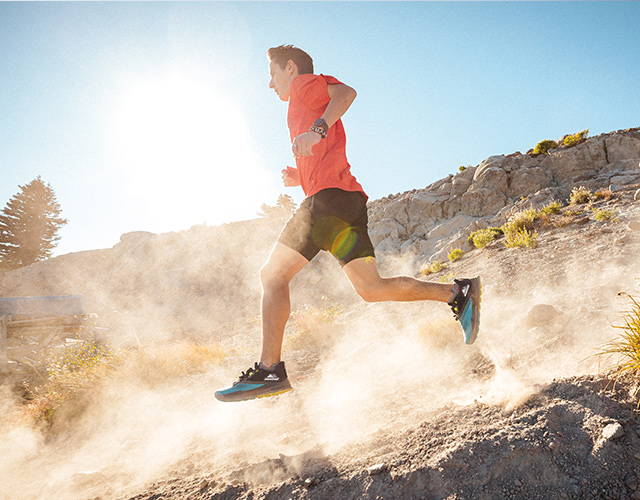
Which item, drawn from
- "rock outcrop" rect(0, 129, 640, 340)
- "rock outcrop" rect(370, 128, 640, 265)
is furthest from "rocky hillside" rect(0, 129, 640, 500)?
"rock outcrop" rect(370, 128, 640, 265)

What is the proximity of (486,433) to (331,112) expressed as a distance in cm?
187

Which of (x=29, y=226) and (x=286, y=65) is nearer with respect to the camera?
(x=286, y=65)

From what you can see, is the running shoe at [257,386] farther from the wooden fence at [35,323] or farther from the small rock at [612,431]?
the wooden fence at [35,323]

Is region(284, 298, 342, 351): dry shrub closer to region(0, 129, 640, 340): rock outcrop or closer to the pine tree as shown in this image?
region(0, 129, 640, 340): rock outcrop

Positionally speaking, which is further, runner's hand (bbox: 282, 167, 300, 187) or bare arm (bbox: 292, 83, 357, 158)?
runner's hand (bbox: 282, 167, 300, 187)

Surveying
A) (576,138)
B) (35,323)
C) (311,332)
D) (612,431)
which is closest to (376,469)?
(612,431)

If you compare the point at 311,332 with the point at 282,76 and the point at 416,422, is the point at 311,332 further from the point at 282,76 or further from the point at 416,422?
the point at 282,76

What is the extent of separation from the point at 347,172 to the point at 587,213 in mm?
8417

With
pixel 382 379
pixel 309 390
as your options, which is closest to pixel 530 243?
pixel 382 379

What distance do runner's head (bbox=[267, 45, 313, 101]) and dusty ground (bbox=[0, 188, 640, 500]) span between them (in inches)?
90.5

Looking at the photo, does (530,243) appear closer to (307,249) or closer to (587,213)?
(587,213)

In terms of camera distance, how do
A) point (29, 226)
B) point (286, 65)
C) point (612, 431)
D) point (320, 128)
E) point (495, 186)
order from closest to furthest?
point (612, 431), point (320, 128), point (286, 65), point (495, 186), point (29, 226)

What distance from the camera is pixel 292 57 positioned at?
228cm

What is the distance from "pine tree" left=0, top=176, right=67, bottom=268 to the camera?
2723 centimetres
